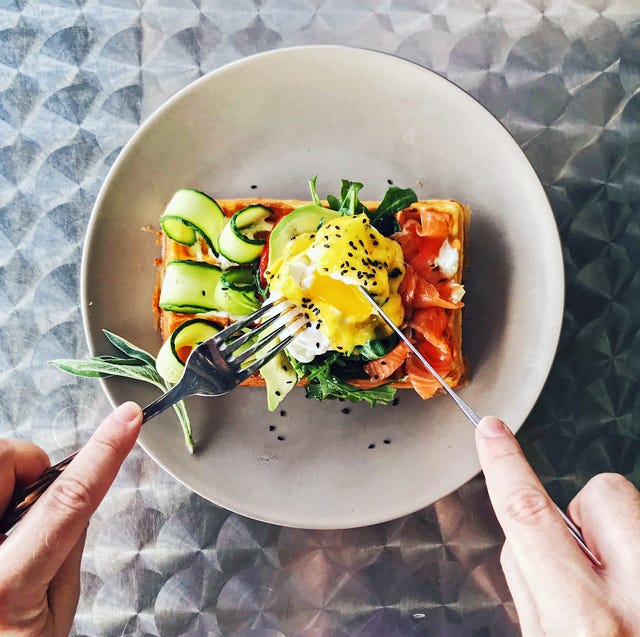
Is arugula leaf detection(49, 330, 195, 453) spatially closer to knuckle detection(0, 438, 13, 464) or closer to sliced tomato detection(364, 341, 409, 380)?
knuckle detection(0, 438, 13, 464)

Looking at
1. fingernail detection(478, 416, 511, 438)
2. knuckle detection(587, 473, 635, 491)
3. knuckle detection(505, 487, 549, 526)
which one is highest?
fingernail detection(478, 416, 511, 438)

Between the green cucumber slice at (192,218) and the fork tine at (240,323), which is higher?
the green cucumber slice at (192,218)

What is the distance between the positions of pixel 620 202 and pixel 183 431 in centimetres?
288

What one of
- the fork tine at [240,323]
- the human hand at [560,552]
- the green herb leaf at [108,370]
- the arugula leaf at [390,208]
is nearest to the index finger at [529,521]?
the human hand at [560,552]

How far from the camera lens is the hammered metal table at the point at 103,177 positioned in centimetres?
364

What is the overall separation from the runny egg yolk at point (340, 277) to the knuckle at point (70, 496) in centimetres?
115

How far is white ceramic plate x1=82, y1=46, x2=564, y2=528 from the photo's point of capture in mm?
3295

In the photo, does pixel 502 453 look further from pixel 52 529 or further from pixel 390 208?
pixel 52 529

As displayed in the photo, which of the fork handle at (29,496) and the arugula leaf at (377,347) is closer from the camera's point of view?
the fork handle at (29,496)

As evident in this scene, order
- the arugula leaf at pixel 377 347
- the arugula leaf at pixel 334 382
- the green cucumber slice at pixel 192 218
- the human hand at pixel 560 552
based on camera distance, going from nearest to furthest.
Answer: the human hand at pixel 560 552, the arugula leaf at pixel 377 347, the arugula leaf at pixel 334 382, the green cucumber slice at pixel 192 218

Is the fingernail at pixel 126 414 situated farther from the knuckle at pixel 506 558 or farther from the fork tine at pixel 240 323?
the knuckle at pixel 506 558

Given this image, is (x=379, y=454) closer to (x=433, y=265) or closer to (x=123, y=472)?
(x=433, y=265)

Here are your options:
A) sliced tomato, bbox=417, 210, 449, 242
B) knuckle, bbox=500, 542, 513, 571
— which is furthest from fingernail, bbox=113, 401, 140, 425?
knuckle, bbox=500, 542, 513, 571

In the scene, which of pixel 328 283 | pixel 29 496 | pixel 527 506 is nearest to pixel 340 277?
pixel 328 283
